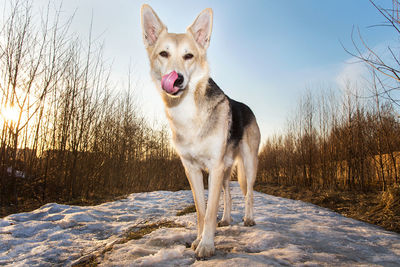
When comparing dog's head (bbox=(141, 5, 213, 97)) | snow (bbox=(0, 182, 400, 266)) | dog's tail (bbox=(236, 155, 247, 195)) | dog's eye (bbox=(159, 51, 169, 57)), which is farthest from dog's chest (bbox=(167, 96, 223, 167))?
dog's tail (bbox=(236, 155, 247, 195))

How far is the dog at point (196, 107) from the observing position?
2256mm

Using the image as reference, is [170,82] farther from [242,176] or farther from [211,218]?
[242,176]

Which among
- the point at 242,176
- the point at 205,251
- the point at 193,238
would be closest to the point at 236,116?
the point at 242,176

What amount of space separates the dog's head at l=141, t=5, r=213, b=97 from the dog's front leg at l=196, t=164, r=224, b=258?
892 mm

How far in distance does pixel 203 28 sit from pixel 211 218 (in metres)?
2.10

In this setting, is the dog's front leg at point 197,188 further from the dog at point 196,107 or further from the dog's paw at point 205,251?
the dog's paw at point 205,251

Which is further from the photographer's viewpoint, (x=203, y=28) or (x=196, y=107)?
(x=203, y=28)

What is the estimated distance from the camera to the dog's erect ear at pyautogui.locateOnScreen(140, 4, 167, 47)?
275 centimetres

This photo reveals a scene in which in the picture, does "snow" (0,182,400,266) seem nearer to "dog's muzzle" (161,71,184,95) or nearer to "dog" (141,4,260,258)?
"dog" (141,4,260,258)

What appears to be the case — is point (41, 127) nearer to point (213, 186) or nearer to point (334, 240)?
point (213, 186)

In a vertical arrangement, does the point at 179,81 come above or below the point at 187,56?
below

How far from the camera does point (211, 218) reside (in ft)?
7.19

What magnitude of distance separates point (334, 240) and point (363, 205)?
3422 mm

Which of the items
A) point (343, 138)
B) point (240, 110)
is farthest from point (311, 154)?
point (240, 110)
